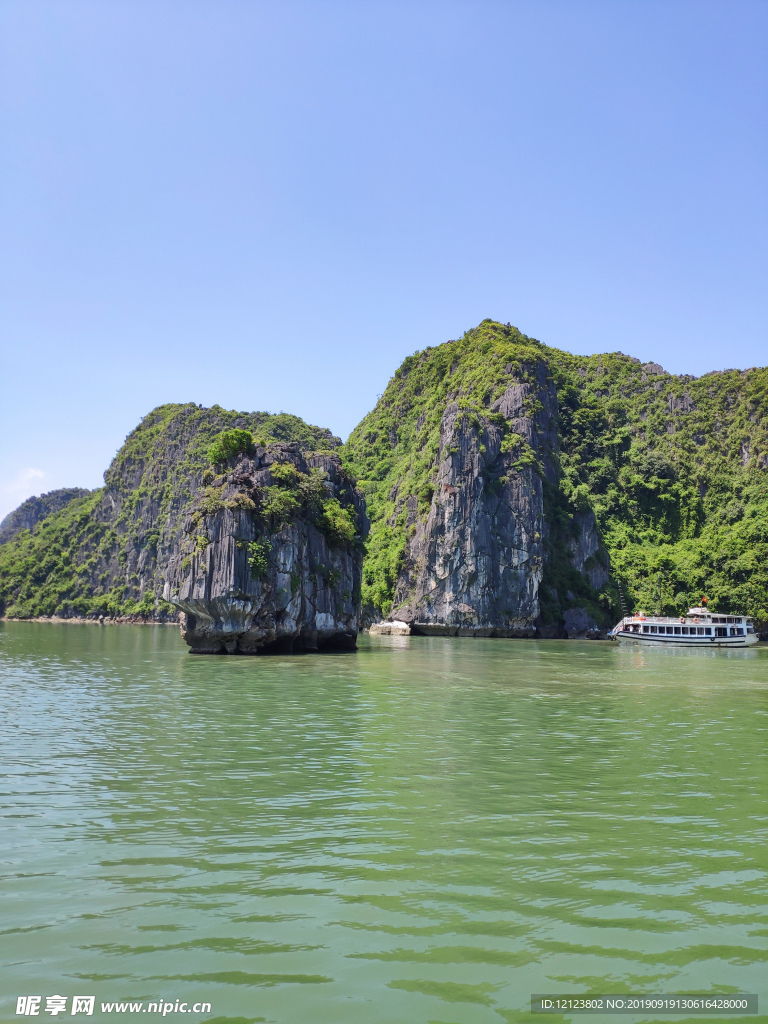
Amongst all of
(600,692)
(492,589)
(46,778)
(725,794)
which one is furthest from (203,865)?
(492,589)

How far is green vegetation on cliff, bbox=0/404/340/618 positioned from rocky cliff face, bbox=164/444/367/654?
3709 inches

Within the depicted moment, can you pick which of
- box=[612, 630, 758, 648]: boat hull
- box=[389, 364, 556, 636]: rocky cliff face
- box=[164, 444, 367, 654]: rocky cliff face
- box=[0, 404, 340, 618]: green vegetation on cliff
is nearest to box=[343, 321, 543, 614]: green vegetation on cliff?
box=[389, 364, 556, 636]: rocky cliff face

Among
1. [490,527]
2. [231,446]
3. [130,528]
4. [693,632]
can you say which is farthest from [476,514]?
[130,528]

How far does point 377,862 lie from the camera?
30.7 ft

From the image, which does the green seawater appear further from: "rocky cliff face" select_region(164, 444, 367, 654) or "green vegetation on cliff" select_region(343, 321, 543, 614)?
"green vegetation on cliff" select_region(343, 321, 543, 614)

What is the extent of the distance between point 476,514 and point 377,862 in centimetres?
8509

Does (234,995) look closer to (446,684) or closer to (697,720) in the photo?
(697,720)

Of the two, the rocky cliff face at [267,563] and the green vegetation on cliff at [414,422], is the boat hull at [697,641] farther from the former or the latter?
the green vegetation on cliff at [414,422]

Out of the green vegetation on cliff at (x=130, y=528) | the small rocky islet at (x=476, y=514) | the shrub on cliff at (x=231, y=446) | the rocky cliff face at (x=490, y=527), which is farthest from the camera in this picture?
the green vegetation on cliff at (x=130, y=528)

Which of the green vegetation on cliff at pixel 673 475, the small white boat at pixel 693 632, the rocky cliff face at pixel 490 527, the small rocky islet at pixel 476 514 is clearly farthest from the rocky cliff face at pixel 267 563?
the green vegetation on cliff at pixel 673 475

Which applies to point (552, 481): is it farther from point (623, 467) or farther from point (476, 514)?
point (623, 467)

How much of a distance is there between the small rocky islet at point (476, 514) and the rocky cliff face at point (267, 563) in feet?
0.47

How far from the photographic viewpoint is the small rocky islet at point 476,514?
49844mm

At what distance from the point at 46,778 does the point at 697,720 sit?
1695cm
